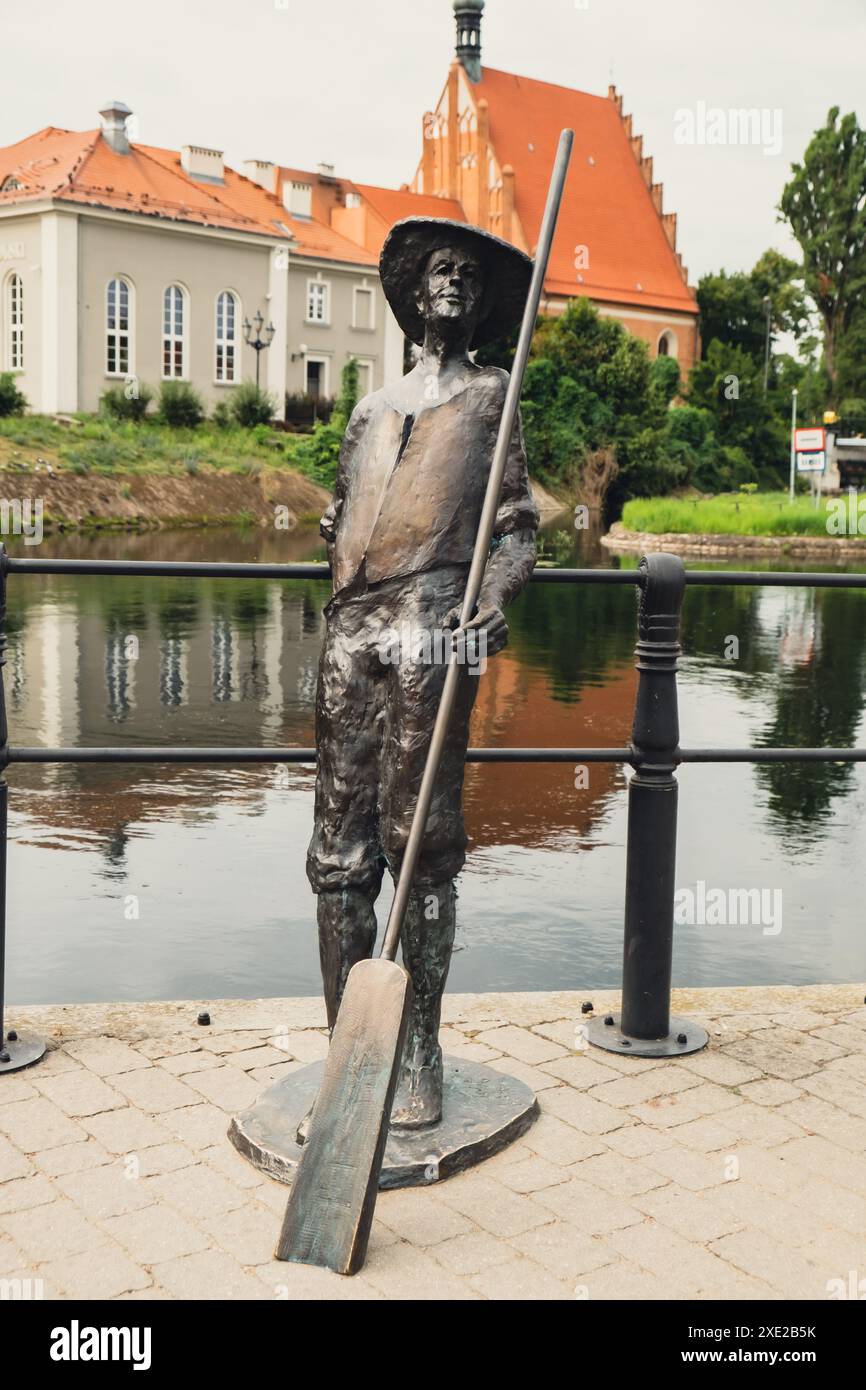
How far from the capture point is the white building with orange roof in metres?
49.5

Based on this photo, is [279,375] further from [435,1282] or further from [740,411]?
[435,1282]

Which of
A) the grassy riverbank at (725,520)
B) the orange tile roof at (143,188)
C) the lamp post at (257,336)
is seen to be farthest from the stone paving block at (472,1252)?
the lamp post at (257,336)

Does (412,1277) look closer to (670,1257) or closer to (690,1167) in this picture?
(670,1257)

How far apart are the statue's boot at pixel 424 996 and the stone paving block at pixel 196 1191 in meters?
0.45

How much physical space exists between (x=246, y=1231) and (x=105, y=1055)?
3.60 ft

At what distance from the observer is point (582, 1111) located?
3.81 metres

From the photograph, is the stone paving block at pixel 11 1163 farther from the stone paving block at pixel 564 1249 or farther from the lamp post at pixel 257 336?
the lamp post at pixel 257 336

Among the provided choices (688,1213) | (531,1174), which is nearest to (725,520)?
(531,1174)

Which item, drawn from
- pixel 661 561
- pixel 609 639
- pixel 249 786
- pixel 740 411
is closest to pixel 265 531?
pixel 609 639

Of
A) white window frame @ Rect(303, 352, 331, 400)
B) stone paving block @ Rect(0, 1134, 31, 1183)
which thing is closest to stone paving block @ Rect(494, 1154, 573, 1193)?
stone paving block @ Rect(0, 1134, 31, 1183)

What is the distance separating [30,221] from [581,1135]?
5077 cm

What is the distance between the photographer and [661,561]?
14.1 ft

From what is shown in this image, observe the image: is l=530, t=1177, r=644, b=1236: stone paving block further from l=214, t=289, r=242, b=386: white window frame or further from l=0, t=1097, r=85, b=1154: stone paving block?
l=214, t=289, r=242, b=386: white window frame

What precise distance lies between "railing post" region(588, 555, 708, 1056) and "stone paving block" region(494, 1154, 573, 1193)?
824mm
